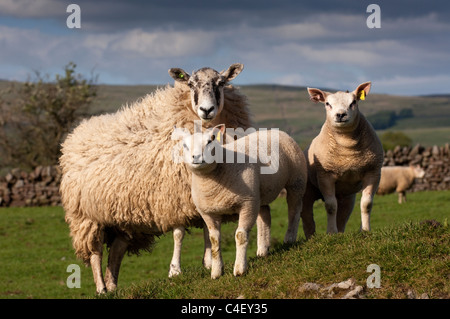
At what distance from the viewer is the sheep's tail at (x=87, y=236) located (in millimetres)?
10242

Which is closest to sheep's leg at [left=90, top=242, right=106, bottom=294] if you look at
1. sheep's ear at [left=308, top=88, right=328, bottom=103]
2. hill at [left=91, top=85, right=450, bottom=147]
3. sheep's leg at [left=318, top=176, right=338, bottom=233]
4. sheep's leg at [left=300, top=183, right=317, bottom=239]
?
sheep's leg at [left=300, top=183, right=317, bottom=239]

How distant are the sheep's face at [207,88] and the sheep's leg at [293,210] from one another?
4.35 feet

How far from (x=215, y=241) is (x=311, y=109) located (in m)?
131

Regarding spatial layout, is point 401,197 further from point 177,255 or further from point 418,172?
point 177,255

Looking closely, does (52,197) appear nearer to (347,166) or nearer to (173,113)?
(173,113)

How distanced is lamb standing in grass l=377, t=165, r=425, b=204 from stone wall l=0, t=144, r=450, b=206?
237 centimetres

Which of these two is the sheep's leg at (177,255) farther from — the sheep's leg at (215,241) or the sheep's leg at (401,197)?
the sheep's leg at (401,197)

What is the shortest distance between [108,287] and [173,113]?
9.57ft

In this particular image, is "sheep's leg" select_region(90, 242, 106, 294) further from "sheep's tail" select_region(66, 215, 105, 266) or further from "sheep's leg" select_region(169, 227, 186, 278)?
"sheep's leg" select_region(169, 227, 186, 278)

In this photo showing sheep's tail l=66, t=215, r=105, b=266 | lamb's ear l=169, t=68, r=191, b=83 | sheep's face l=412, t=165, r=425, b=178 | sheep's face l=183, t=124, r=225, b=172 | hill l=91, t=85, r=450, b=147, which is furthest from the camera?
hill l=91, t=85, r=450, b=147

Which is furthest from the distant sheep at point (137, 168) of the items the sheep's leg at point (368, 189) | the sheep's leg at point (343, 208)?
the sheep's leg at point (368, 189)

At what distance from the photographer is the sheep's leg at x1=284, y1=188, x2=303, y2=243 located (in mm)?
8469
